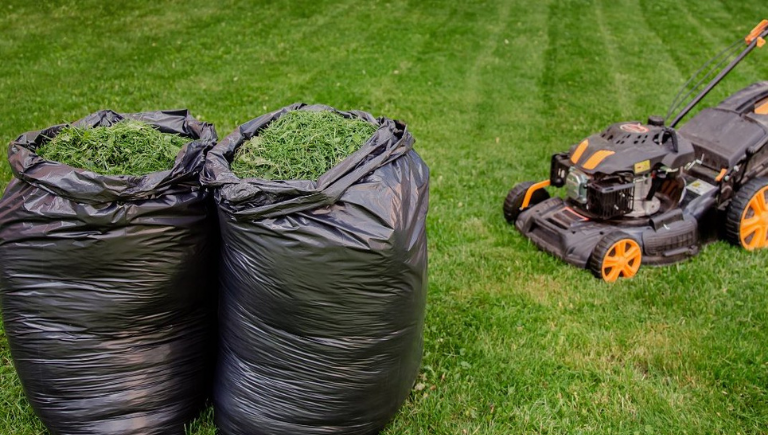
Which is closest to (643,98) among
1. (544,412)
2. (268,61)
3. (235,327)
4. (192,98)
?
(268,61)

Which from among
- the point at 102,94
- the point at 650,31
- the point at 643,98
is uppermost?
the point at 102,94

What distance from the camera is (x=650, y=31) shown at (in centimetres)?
1062

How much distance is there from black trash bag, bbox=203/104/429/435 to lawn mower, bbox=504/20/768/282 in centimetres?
165

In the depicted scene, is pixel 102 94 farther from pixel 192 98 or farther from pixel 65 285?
pixel 65 285

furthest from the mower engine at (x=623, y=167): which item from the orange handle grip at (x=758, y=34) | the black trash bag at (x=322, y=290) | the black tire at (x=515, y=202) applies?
the black trash bag at (x=322, y=290)

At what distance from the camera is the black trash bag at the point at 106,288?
83.8 inches

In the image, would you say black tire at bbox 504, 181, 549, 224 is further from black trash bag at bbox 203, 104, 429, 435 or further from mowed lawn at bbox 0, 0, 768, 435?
black trash bag at bbox 203, 104, 429, 435

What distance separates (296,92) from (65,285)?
482 centimetres

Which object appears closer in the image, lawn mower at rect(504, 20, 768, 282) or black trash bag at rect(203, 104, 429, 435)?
black trash bag at rect(203, 104, 429, 435)

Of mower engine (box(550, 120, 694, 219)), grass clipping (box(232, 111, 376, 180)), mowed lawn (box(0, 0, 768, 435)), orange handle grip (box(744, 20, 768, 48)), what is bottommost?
mowed lawn (box(0, 0, 768, 435))

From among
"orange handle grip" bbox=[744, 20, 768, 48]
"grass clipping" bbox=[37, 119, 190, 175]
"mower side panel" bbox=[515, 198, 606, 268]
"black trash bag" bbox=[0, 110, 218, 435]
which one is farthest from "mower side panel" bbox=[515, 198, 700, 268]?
"grass clipping" bbox=[37, 119, 190, 175]

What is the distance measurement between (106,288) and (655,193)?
318 centimetres

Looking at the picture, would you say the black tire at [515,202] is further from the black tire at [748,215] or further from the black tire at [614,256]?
the black tire at [748,215]

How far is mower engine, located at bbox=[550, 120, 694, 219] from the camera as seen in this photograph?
3688mm
